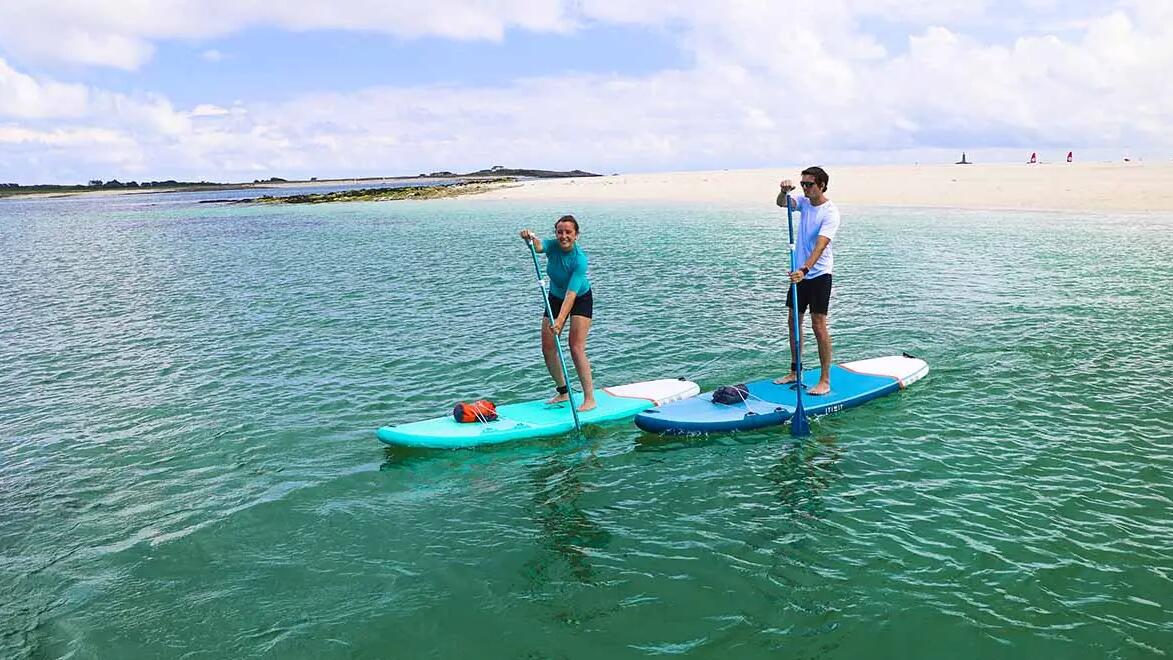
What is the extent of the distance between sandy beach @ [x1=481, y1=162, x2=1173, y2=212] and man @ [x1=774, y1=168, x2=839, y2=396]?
122 ft

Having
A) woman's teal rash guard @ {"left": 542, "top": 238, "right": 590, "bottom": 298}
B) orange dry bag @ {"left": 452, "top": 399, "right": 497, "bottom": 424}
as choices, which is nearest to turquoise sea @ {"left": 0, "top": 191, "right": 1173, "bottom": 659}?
orange dry bag @ {"left": 452, "top": 399, "right": 497, "bottom": 424}

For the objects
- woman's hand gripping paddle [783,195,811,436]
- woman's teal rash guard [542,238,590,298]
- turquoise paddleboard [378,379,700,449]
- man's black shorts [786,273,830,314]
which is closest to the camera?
turquoise paddleboard [378,379,700,449]

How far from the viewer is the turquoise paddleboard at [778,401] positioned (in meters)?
9.73

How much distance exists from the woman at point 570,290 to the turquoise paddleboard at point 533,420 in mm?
342

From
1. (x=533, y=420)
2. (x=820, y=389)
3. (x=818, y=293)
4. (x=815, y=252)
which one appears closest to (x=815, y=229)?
(x=815, y=252)

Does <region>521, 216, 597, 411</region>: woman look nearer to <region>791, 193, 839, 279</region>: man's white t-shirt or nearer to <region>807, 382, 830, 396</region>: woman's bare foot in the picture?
<region>791, 193, 839, 279</region>: man's white t-shirt

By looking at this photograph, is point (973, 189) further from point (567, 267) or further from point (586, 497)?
point (586, 497)

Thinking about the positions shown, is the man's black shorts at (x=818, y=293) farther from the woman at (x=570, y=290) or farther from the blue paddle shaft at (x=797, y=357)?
the woman at (x=570, y=290)

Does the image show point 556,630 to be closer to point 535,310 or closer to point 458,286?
point 535,310

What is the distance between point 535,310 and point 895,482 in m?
11.8

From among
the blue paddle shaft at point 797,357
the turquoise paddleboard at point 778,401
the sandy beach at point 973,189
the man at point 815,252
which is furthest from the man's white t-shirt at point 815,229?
the sandy beach at point 973,189

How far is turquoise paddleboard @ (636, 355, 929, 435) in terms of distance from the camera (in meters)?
9.73

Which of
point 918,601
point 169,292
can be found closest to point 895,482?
point 918,601

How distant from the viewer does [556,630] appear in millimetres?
5785
